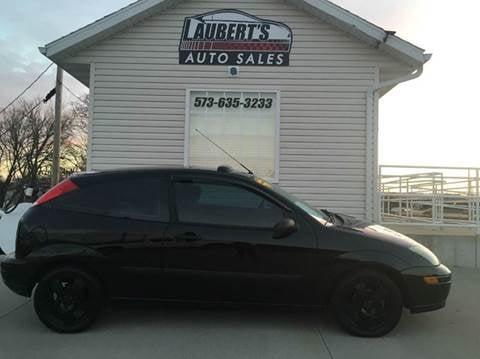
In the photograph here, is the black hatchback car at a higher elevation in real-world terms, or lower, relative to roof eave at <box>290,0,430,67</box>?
lower

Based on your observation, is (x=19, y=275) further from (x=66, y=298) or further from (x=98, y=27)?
(x=98, y=27)

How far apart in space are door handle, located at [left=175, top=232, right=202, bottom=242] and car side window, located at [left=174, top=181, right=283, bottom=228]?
5.2 inches

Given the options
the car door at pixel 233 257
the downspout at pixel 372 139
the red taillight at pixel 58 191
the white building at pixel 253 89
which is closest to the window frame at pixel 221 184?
the car door at pixel 233 257

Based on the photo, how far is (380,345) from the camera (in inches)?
187

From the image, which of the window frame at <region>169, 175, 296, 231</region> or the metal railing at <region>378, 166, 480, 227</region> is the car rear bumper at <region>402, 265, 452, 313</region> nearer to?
the window frame at <region>169, 175, 296, 231</region>

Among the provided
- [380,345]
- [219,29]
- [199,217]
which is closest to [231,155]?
[219,29]

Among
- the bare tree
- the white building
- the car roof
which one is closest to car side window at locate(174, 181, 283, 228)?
the car roof

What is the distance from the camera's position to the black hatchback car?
492 centimetres

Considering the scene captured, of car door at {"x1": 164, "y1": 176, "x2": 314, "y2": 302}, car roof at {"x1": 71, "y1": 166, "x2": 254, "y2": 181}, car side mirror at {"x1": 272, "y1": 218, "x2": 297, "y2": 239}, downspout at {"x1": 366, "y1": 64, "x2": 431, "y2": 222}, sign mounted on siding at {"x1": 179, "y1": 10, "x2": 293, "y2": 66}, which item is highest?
sign mounted on siding at {"x1": 179, "y1": 10, "x2": 293, "y2": 66}

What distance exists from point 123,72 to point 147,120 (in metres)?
0.99

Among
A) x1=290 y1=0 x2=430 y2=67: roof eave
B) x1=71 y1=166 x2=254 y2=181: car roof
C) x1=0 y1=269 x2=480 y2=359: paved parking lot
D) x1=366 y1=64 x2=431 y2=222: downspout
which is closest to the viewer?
x1=0 y1=269 x2=480 y2=359: paved parking lot

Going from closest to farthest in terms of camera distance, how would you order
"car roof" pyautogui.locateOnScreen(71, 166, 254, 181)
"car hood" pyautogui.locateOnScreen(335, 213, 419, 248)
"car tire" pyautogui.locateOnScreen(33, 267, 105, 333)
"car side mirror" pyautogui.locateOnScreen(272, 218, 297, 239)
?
"car side mirror" pyautogui.locateOnScreen(272, 218, 297, 239) → "car tire" pyautogui.locateOnScreen(33, 267, 105, 333) → "car hood" pyautogui.locateOnScreen(335, 213, 419, 248) → "car roof" pyautogui.locateOnScreen(71, 166, 254, 181)

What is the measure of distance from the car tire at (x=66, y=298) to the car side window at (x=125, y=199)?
634 mm

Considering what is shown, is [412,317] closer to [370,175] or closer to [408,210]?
[370,175]
